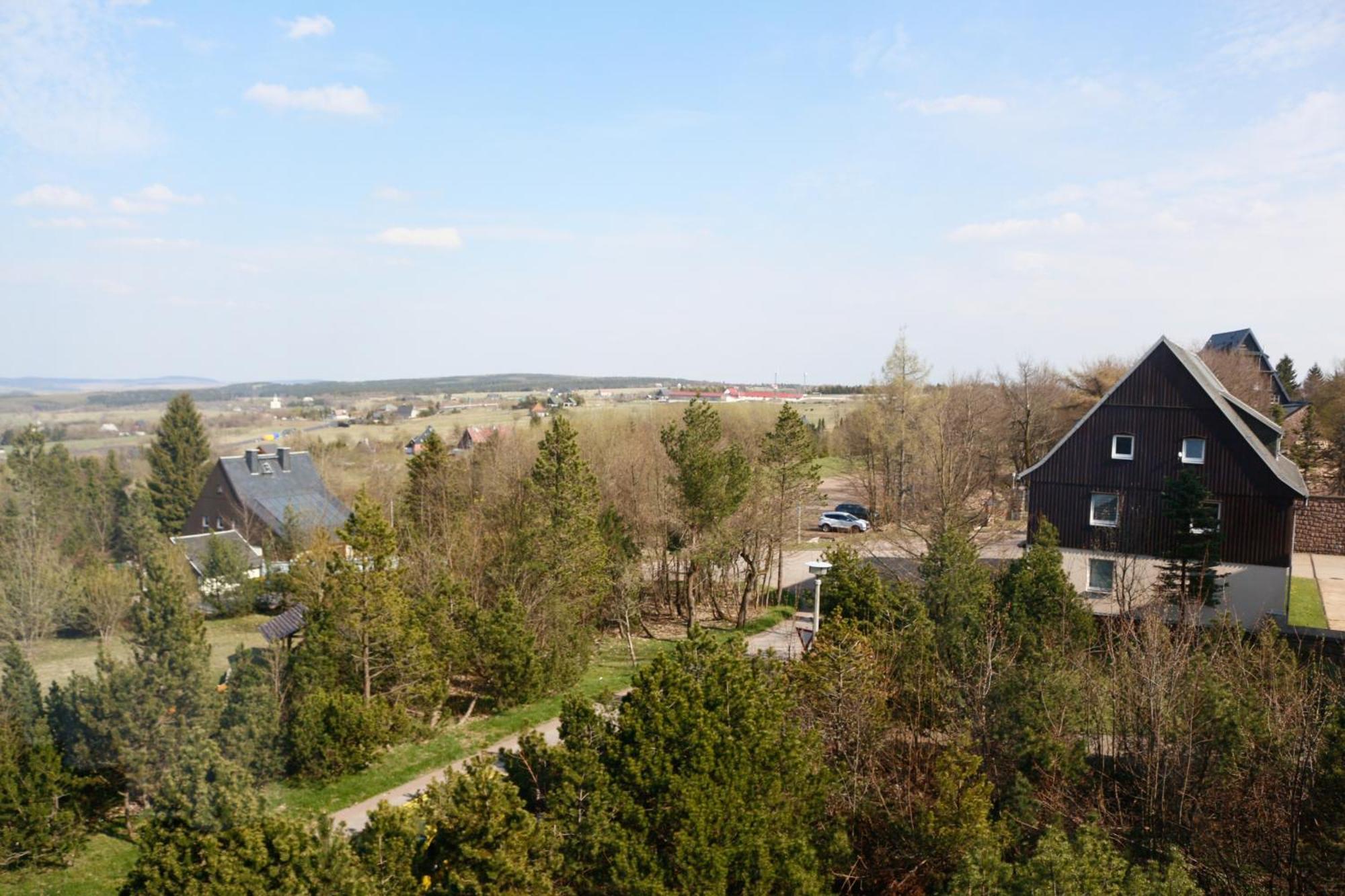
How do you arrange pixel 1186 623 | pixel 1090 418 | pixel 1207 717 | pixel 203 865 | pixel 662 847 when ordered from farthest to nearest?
pixel 1090 418 → pixel 1186 623 → pixel 1207 717 → pixel 662 847 → pixel 203 865

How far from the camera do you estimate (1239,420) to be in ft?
70.7

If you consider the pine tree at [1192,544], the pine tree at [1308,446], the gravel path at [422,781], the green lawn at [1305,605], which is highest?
the pine tree at [1308,446]

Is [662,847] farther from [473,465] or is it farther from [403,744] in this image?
[473,465]

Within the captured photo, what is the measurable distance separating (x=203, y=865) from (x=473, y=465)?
26206mm

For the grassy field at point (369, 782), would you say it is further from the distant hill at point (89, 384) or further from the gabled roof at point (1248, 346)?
the gabled roof at point (1248, 346)

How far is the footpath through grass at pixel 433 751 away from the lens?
46.3 feet

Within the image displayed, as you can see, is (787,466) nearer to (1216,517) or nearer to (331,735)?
(1216,517)

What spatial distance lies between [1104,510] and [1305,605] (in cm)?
592

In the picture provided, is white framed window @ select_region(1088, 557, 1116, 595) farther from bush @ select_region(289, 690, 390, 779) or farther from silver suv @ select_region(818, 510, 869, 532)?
silver suv @ select_region(818, 510, 869, 532)

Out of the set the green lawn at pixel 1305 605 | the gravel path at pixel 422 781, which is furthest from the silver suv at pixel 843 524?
the gravel path at pixel 422 781

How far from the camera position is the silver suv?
42.0m

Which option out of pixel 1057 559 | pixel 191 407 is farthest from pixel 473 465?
pixel 1057 559

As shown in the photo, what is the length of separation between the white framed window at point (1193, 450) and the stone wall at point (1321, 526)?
12.9 metres

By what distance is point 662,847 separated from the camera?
9109 mm
